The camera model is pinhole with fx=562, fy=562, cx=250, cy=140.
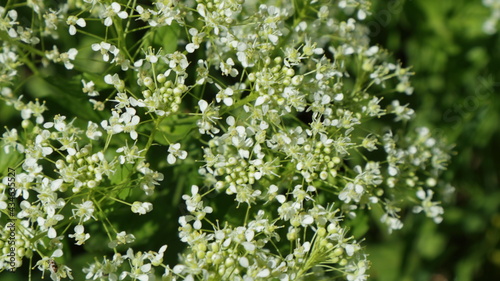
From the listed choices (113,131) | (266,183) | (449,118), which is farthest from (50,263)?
(449,118)

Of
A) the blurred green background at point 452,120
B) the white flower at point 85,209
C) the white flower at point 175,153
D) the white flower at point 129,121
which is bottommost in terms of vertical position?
Result: the blurred green background at point 452,120

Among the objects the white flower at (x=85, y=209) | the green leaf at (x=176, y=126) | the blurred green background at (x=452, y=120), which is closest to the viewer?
the white flower at (x=85, y=209)

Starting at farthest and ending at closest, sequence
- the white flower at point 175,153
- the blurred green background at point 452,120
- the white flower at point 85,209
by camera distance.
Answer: the blurred green background at point 452,120, the white flower at point 175,153, the white flower at point 85,209

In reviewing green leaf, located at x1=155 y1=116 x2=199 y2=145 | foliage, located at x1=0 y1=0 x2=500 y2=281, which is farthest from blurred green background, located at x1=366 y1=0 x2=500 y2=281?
green leaf, located at x1=155 y1=116 x2=199 y2=145

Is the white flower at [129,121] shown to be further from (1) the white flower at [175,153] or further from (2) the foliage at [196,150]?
(1) the white flower at [175,153]

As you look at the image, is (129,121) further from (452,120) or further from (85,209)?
(452,120)

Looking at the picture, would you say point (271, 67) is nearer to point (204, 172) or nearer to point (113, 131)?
point (204, 172)

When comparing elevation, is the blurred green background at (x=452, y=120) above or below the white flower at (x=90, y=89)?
below

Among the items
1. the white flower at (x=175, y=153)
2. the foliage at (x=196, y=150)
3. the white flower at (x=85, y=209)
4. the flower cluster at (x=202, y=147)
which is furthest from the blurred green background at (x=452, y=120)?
the white flower at (x=85, y=209)
